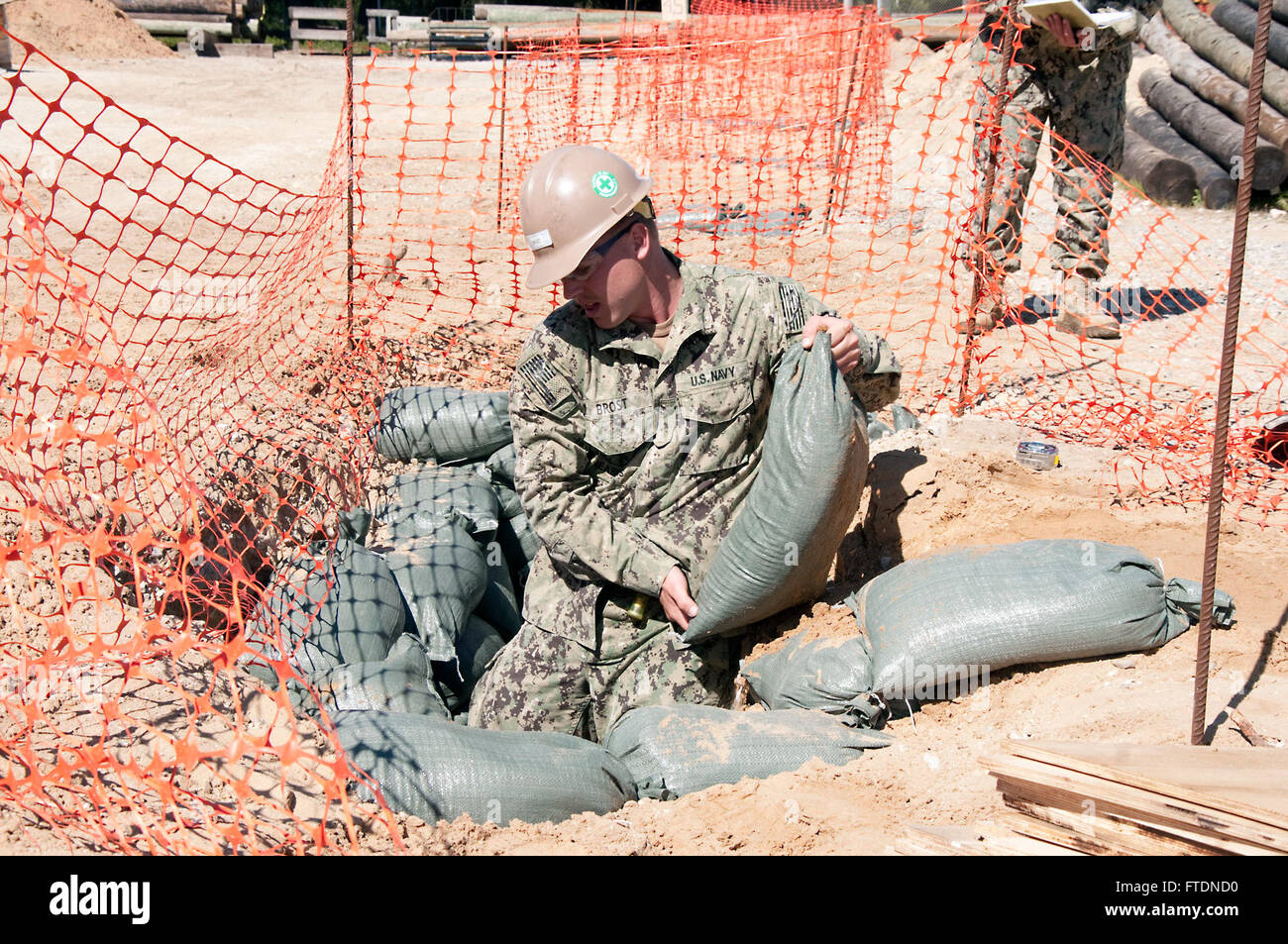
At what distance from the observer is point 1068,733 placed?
2.64m

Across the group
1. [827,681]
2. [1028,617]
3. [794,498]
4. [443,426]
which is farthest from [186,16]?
[1028,617]

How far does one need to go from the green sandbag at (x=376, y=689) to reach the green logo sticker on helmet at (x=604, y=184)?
4.90 feet

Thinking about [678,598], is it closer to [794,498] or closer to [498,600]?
[794,498]

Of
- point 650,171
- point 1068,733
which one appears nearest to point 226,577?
point 1068,733

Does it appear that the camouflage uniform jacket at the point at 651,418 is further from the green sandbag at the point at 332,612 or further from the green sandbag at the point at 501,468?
the green sandbag at the point at 501,468

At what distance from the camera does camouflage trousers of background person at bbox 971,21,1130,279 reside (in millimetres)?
5773

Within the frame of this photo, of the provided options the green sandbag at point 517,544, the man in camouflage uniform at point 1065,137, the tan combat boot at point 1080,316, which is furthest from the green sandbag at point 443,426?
the tan combat boot at point 1080,316

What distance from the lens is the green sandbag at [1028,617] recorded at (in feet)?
9.18

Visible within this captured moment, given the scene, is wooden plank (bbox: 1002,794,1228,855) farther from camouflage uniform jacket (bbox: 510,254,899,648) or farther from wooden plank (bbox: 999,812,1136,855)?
camouflage uniform jacket (bbox: 510,254,899,648)

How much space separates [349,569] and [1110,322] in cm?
452

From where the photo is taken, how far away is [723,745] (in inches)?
108

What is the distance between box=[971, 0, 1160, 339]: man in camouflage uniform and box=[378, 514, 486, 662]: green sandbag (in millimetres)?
3222

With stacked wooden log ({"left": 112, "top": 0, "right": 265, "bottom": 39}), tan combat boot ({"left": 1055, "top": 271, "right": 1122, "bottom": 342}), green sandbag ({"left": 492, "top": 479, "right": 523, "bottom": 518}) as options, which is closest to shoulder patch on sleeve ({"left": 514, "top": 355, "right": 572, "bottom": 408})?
green sandbag ({"left": 492, "top": 479, "right": 523, "bottom": 518})

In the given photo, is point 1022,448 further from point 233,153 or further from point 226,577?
point 233,153
